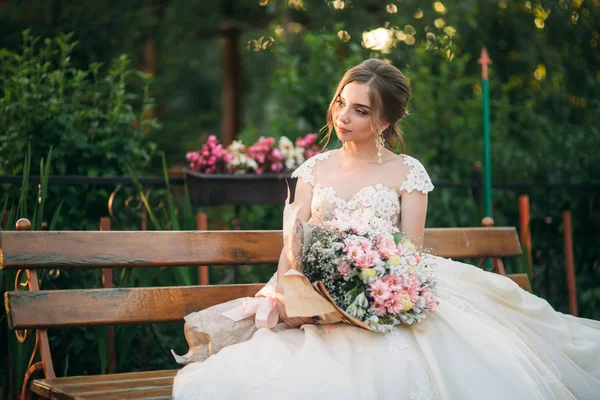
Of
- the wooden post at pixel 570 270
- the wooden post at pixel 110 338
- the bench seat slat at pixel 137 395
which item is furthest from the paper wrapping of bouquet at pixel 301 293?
the wooden post at pixel 570 270

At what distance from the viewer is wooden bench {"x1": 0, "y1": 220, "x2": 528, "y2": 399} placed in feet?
10.7

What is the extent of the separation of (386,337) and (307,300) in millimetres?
341

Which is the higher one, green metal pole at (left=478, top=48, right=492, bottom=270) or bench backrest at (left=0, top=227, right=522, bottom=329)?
green metal pole at (left=478, top=48, right=492, bottom=270)

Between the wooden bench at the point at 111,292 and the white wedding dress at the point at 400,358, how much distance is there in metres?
0.28

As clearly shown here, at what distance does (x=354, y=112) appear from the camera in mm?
3660

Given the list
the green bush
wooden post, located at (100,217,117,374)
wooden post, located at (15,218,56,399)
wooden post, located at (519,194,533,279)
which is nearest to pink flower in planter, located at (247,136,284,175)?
the green bush

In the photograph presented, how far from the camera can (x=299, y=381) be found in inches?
111

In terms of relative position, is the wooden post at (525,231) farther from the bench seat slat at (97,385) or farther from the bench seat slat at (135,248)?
the bench seat slat at (97,385)

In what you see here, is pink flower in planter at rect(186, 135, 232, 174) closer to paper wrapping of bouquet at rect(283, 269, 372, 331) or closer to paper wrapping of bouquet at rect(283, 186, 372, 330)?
paper wrapping of bouquet at rect(283, 186, 372, 330)

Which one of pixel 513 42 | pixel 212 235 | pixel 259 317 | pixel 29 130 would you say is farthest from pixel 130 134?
pixel 513 42

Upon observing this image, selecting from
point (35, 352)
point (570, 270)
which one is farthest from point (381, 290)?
point (570, 270)

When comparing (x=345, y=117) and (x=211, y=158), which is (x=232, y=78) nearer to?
(x=211, y=158)

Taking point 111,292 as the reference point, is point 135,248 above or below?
above

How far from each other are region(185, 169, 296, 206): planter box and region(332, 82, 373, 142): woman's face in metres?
1.31
